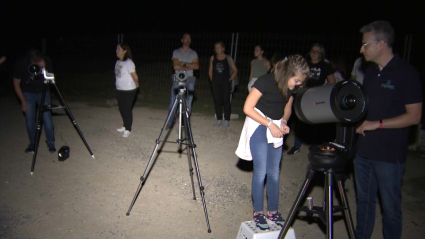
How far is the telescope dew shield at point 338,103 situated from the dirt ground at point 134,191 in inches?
64.0

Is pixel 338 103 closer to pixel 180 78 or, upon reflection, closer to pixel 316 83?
pixel 180 78

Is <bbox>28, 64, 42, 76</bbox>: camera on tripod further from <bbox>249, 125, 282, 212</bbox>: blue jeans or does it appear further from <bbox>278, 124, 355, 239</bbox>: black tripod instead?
<bbox>278, 124, 355, 239</bbox>: black tripod

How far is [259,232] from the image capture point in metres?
3.01

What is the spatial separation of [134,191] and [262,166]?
1.94 m

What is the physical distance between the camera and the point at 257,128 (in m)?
3.23

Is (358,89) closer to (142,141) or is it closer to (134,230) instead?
(134,230)

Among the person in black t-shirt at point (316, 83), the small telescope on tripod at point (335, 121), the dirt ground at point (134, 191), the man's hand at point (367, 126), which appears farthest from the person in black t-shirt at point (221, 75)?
the small telescope on tripod at point (335, 121)

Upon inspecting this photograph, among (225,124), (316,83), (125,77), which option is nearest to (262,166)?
(316,83)

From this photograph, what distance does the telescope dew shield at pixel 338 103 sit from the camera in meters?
2.45

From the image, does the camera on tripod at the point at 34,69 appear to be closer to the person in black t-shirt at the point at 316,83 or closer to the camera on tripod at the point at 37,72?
the camera on tripod at the point at 37,72

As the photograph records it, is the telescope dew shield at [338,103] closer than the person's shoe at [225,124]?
Yes

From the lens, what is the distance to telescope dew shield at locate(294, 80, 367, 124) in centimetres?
245

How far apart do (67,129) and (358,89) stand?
20.1ft

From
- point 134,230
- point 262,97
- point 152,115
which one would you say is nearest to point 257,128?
point 262,97
